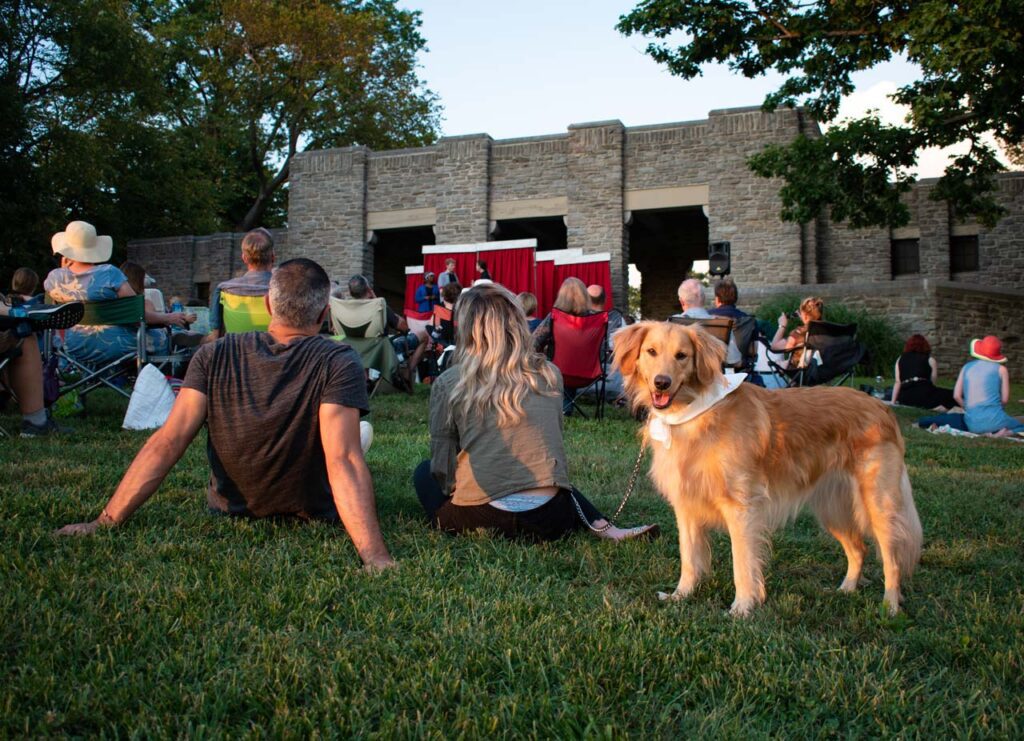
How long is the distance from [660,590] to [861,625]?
0.77m

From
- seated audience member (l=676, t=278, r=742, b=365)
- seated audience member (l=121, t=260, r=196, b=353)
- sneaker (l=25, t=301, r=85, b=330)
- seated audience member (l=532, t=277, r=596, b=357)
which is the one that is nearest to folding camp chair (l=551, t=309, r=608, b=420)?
seated audience member (l=532, t=277, r=596, b=357)

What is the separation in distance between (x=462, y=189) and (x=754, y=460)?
77.1 feet

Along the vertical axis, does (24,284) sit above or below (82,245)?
below

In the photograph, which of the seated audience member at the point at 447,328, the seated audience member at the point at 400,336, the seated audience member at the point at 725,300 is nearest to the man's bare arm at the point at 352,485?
the seated audience member at the point at 725,300

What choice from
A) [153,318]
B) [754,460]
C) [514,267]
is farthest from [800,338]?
[514,267]

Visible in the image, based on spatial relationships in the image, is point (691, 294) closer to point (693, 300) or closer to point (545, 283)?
point (693, 300)

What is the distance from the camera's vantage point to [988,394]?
32.3ft

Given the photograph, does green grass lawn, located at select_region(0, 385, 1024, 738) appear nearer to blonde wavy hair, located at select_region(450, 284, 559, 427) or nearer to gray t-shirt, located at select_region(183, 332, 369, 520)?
gray t-shirt, located at select_region(183, 332, 369, 520)

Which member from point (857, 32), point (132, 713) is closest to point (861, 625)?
point (132, 713)

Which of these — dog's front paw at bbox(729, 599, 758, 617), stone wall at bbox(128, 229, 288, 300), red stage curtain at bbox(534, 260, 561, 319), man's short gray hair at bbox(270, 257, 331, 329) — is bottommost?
dog's front paw at bbox(729, 599, 758, 617)

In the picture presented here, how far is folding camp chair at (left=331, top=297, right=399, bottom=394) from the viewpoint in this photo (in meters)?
10.2

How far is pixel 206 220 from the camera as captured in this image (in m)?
32.3

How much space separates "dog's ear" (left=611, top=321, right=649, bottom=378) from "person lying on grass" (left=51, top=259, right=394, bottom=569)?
1112 mm

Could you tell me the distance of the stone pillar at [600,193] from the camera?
950 inches
